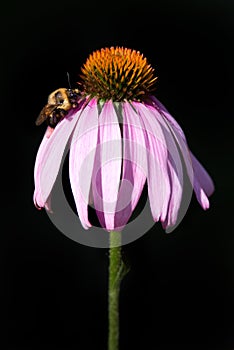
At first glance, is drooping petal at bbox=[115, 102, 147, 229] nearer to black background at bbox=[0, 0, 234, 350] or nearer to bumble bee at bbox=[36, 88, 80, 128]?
bumble bee at bbox=[36, 88, 80, 128]

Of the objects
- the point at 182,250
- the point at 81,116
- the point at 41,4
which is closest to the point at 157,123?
the point at 81,116

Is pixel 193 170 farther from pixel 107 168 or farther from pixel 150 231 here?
pixel 150 231

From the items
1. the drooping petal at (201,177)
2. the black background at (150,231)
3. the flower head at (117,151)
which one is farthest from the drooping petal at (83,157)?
the black background at (150,231)

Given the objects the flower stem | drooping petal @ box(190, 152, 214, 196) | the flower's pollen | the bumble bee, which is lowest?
the flower stem

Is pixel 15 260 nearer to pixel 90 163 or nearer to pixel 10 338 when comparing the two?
pixel 10 338

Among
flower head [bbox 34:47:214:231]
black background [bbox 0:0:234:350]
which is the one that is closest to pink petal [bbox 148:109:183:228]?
flower head [bbox 34:47:214:231]
